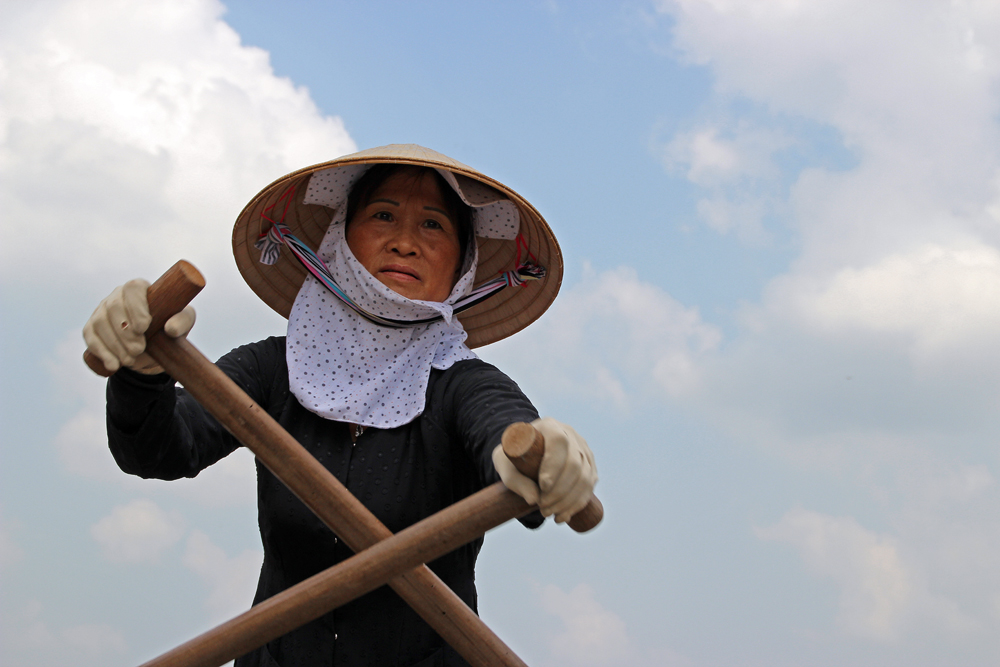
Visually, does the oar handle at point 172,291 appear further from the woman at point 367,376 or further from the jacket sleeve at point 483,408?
the jacket sleeve at point 483,408

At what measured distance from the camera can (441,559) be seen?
2.42 meters

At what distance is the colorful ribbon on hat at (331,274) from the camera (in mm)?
2596

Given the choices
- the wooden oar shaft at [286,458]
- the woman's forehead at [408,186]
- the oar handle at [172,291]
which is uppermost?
the woman's forehead at [408,186]

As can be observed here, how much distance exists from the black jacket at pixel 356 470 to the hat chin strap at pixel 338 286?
0.24 m

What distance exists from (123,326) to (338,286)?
2.64 feet

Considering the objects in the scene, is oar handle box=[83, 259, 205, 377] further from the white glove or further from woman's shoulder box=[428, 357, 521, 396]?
woman's shoulder box=[428, 357, 521, 396]

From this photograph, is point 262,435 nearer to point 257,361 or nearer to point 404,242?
point 257,361

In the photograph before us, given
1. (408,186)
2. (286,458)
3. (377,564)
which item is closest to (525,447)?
(377,564)

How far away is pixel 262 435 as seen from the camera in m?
1.92

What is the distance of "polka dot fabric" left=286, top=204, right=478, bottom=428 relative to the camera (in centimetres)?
243

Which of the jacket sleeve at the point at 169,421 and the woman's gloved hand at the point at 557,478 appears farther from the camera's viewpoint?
the jacket sleeve at the point at 169,421

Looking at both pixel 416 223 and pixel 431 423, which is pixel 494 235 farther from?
pixel 431 423

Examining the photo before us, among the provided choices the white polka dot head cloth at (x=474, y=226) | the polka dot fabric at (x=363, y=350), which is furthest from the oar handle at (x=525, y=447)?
the white polka dot head cloth at (x=474, y=226)

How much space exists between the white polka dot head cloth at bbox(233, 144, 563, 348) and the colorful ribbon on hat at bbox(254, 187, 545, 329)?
18mm
